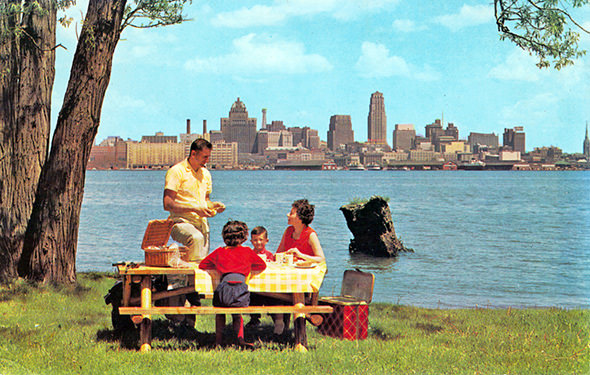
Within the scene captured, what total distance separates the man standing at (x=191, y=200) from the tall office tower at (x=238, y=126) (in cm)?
16554

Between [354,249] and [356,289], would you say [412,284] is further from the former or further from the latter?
[356,289]

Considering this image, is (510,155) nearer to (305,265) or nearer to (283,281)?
(305,265)

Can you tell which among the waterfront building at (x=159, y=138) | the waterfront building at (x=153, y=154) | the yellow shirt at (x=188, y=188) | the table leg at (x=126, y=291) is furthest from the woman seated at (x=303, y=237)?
the waterfront building at (x=159, y=138)

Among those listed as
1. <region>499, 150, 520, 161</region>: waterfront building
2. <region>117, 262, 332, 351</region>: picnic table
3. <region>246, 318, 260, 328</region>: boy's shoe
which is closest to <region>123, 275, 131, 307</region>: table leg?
<region>117, 262, 332, 351</region>: picnic table

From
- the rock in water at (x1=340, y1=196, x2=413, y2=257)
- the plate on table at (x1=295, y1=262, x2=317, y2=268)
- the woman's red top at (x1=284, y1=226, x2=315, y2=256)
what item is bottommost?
the rock in water at (x1=340, y1=196, x2=413, y2=257)

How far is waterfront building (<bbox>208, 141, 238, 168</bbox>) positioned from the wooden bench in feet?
503

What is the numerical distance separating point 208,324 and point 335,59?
116m

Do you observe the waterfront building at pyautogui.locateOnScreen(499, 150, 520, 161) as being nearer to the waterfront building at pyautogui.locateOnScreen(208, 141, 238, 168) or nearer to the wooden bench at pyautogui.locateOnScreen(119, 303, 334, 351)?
the waterfront building at pyautogui.locateOnScreen(208, 141, 238, 168)

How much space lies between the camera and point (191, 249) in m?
7.00

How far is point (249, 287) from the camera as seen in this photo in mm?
6605

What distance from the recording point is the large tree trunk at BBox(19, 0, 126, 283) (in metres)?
9.74

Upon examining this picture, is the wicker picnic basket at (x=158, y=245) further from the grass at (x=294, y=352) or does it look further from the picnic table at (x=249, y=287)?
the grass at (x=294, y=352)

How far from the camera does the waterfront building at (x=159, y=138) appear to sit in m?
130

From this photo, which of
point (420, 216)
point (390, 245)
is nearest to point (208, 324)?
point (390, 245)
